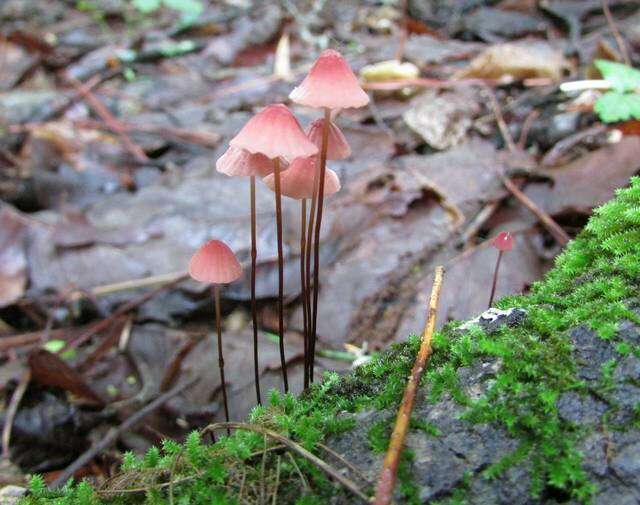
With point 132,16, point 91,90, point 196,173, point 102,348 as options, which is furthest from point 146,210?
point 132,16

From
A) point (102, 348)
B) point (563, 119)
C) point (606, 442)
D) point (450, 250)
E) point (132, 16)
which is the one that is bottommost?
point (102, 348)

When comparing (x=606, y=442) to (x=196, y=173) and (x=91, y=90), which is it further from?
(x=91, y=90)

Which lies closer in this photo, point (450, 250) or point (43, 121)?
point (450, 250)

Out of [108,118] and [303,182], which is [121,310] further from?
[108,118]

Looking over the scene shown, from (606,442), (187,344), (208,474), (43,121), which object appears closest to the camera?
(606,442)

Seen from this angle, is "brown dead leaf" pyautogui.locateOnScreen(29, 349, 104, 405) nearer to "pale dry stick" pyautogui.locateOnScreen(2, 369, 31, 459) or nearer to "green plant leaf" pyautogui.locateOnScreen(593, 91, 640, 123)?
"pale dry stick" pyautogui.locateOnScreen(2, 369, 31, 459)

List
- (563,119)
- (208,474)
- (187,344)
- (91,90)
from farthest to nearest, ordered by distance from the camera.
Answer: (91,90) → (563,119) → (187,344) → (208,474)
